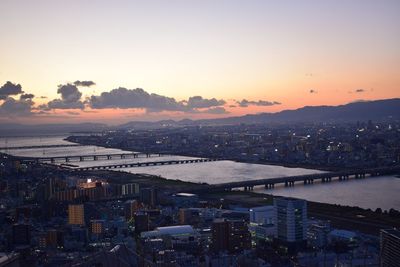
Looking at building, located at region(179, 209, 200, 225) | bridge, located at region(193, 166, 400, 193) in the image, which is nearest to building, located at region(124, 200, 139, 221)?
building, located at region(179, 209, 200, 225)

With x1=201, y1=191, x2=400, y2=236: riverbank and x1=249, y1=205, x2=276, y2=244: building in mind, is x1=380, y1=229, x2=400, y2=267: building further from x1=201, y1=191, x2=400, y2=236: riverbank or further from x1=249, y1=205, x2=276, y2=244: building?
x1=201, y1=191, x2=400, y2=236: riverbank

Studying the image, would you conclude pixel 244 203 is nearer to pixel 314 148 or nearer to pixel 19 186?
pixel 19 186

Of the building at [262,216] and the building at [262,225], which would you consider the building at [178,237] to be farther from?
the building at [262,216]

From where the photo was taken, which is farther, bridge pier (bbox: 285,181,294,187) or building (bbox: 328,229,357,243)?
bridge pier (bbox: 285,181,294,187)

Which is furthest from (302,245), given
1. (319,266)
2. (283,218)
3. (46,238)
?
(46,238)

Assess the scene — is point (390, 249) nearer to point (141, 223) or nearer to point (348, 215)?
point (141, 223)

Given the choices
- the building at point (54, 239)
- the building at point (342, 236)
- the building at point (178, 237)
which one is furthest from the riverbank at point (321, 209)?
the building at point (54, 239)

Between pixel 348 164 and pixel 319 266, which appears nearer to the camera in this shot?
pixel 319 266
